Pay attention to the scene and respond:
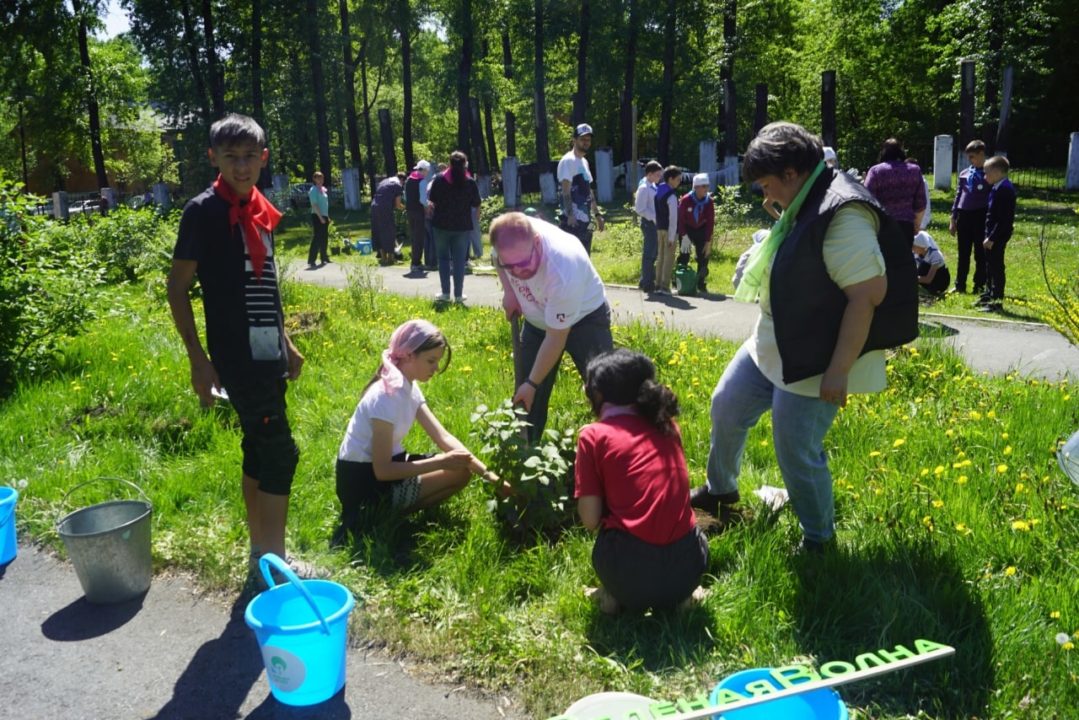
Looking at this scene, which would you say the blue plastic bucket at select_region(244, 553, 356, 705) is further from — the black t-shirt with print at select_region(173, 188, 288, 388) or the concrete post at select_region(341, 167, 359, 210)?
the concrete post at select_region(341, 167, 359, 210)

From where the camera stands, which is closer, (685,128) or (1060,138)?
(1060,138)

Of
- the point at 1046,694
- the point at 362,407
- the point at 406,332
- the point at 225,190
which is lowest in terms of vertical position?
the point at 1046,694

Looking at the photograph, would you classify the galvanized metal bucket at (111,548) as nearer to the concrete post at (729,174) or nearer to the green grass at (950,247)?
the green grass at (950,247)

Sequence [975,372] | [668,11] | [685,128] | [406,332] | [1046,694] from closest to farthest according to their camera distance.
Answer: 1. [1046,694]
2. [406,332]
3. [975,372]
4. [668,11]
5. [685,128]

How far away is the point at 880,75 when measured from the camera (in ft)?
128

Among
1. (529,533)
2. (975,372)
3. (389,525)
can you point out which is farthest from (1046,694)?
(975,372)

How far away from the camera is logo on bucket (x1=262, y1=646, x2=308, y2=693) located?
2.92 m

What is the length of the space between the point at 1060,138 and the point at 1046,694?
38217mm

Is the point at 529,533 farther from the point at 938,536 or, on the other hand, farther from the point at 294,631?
the point at 938,536

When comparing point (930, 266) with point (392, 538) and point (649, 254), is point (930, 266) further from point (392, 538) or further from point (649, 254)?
point (392, 538)

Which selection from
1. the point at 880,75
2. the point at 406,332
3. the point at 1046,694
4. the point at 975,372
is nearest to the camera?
the point at 1046,694

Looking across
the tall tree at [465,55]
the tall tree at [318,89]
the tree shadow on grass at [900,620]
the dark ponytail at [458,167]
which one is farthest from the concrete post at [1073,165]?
the tree shadow on grass at [900,620]

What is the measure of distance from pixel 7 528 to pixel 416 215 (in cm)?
1159

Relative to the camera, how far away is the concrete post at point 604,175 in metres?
30.2
